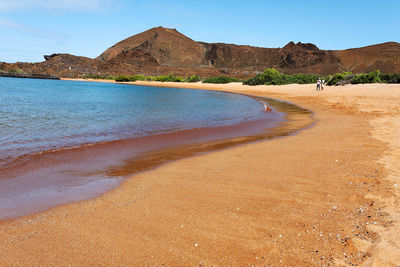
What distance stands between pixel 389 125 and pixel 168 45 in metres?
168

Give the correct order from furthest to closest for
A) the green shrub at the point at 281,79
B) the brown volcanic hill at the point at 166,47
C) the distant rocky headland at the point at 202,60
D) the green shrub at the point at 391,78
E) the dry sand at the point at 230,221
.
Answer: the brown volcanic hill at the point at 166,47 < the distant rocky headland at the point at 202,60 < the green shrub at the point at 281,79 < the green shrub at the point at 391,78 < the dry sand at the point at 230,221

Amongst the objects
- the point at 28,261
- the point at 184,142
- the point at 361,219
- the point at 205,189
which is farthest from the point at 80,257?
the point at 184,142

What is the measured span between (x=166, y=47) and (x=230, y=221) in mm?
172810

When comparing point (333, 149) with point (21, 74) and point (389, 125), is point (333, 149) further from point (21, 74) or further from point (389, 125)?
point (21, 74)

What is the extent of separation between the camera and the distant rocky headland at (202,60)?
102438 millimetres

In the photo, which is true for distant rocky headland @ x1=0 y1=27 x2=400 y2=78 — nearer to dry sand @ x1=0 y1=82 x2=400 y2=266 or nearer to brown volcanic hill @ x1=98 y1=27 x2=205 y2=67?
brown volcanic hill @ x1=98 y1=27 x2=205 y2=67

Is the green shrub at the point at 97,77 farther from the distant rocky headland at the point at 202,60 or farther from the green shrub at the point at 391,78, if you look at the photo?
the green shrub at the point at 391,78

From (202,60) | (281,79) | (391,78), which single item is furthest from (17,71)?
(391,78)

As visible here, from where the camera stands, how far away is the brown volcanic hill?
6230 inches

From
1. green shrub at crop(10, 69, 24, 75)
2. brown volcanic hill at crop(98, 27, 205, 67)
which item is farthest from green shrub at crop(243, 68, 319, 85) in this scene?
brown volcanic hill at crop(98, 27, 205, 67)

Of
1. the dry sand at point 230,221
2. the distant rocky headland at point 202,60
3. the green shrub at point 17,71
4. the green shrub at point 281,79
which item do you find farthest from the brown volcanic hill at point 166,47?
the dry sand at point 230,221

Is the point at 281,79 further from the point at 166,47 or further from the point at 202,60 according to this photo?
the point at 166,47

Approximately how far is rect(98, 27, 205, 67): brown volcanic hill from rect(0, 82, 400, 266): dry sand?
5904 inches

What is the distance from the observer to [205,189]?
4703mm
